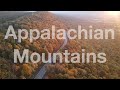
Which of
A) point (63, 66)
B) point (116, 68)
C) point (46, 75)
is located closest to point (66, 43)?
point (63, 66)
